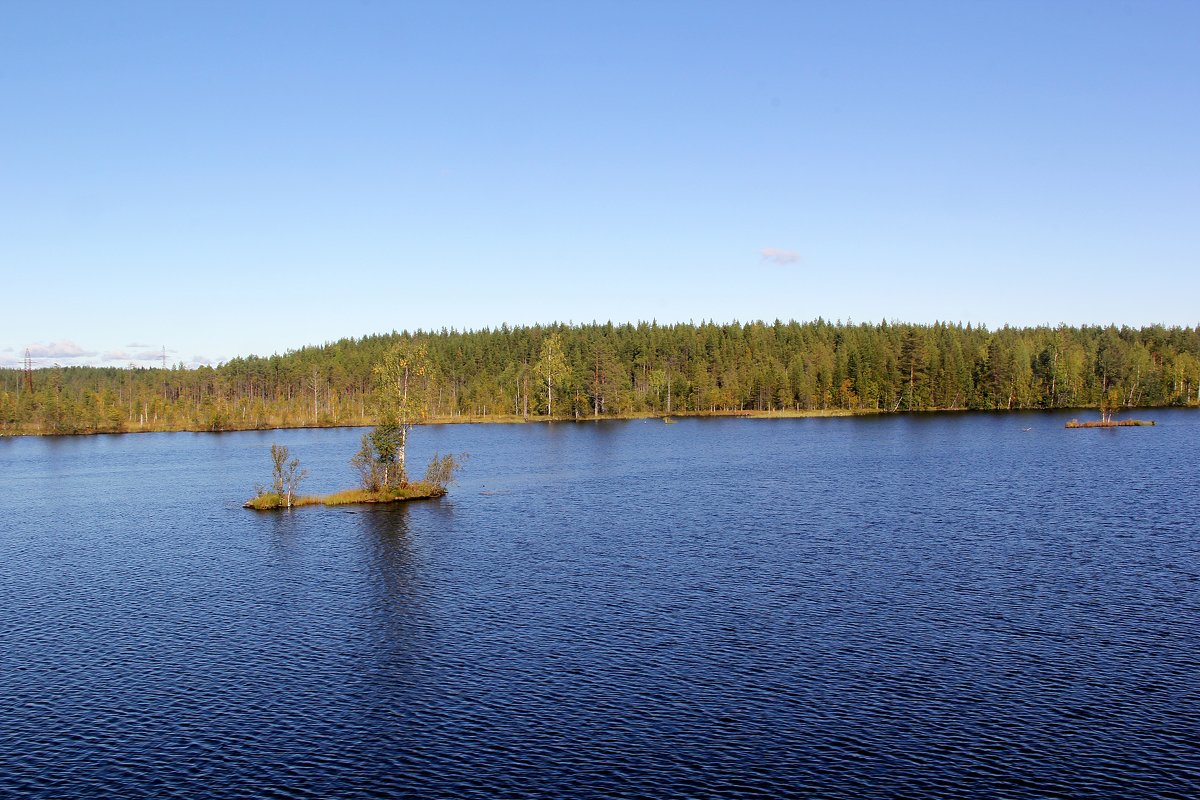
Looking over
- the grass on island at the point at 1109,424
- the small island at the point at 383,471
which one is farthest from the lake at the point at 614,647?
the grass on island at the point at 1109,424

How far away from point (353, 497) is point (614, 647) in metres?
52.6

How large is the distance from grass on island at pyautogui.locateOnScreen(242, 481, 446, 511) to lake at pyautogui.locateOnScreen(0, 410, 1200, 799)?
9.44 feet

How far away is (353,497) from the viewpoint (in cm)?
8944

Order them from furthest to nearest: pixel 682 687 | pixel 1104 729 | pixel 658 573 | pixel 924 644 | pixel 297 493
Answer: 1. pixel 297 493
2. pixel 658 573
3. pixel 924 644
4. pixel 682 687
5. pixel 1104 729

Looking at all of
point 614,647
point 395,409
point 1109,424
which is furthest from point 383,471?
point 1109,424

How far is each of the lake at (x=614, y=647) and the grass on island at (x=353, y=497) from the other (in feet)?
9.44

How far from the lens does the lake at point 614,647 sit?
103ft

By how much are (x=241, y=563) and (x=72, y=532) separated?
24.0 m

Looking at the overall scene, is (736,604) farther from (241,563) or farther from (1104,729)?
(241,563)

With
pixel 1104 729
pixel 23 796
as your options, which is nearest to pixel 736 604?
pixel 1104 729

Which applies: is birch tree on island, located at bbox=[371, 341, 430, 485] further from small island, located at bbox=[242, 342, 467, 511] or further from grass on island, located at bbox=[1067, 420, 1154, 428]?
grass on island, located at bbox=[1067, 420, 1154, 428]

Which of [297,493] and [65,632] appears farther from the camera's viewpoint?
[297,493]

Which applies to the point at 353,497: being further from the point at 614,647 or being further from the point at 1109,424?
the point at 1109,424

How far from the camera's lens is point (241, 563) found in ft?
208
